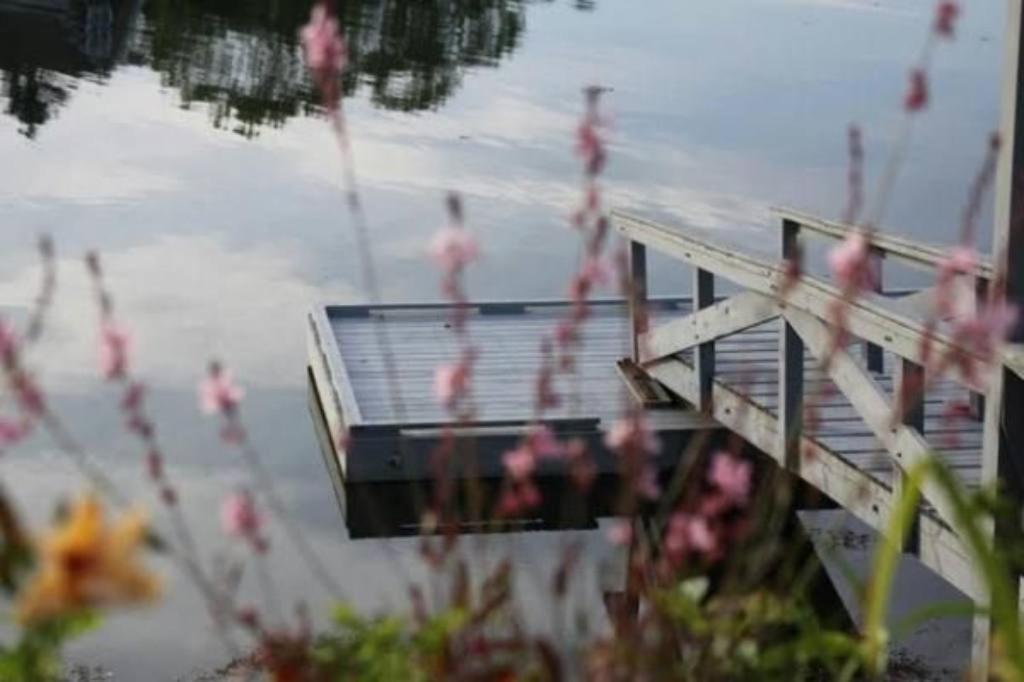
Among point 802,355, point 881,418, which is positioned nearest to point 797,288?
point 802,355

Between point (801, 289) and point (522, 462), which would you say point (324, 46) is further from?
point (801, 289)

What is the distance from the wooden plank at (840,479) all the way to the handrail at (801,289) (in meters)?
0.37

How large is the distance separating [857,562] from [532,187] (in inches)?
315

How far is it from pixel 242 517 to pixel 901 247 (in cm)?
546

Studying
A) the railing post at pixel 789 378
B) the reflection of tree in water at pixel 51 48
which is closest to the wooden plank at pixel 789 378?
the railing post at pixel 789 378

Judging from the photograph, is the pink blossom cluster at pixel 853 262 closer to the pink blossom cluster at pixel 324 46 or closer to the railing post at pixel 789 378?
Answer: the pink blossom cluster at pixel 324 46

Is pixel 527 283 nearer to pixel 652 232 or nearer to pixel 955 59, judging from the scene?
pixel 652 232

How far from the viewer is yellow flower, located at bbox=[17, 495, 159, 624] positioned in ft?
3.36

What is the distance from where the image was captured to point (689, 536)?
176cm

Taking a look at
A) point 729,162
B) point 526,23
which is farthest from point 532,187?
point 526,23

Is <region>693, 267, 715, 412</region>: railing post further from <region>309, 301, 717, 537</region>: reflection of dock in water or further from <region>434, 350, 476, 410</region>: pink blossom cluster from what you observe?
<region>434, 350, 476, 410</region>: pink blossom cluster

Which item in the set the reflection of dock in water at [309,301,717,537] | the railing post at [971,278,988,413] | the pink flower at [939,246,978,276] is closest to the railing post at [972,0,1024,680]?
the railing post at [971,278,988,413]

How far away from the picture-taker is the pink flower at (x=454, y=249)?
1812mm

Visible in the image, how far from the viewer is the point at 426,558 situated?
1847 millimetres
